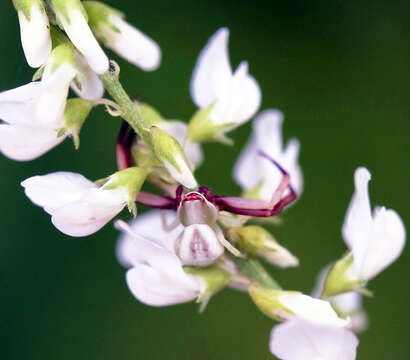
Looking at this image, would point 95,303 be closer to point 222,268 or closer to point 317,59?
point 317,59

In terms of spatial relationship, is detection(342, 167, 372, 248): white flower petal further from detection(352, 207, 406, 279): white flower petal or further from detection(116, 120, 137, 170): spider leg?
detection(116, 120, 137, 170): spider leg

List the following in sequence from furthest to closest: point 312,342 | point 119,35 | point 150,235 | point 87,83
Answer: point 150,235 → point 119,35 → point 87,83 → point 312,342

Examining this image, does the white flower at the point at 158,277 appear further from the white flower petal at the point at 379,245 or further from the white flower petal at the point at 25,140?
the white flower petal at the point at 379,245

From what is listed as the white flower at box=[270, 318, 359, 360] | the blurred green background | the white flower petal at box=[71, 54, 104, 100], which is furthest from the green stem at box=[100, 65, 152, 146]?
the blurred green background

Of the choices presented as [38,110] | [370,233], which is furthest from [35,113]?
[370,233]

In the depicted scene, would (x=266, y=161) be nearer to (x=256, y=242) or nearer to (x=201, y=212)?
(x=256, y=242)

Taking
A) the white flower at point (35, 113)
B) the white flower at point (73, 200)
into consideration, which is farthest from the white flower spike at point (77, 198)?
the white flower at point (35, 113)

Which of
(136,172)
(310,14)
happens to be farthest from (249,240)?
(310,14)
